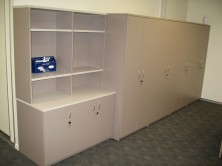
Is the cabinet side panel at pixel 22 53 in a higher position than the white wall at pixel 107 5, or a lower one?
lower

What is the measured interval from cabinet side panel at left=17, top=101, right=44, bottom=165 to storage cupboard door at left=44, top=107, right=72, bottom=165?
70 mm

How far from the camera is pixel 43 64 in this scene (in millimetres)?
2992

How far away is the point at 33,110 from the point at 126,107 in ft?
4.64

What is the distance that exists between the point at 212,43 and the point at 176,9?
122 centimetres

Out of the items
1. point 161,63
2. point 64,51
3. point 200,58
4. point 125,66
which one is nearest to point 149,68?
point 161,63

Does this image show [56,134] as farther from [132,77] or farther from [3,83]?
[132,77]

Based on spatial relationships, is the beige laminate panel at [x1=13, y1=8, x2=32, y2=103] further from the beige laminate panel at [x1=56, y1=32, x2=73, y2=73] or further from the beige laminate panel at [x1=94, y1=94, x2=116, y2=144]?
the beige laminate panel at [x1=94, y1=94, x2=116, y2=144]

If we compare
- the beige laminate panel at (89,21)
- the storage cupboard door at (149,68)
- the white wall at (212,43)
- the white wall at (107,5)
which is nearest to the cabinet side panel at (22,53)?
the white wall at (107,5)

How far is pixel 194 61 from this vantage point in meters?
5.21

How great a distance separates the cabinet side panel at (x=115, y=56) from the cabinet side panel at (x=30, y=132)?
48.4 inches

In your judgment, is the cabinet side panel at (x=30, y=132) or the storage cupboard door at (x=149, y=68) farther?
the storage cupboard door at (x=149, y=68)

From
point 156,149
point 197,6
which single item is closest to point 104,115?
point 156,149

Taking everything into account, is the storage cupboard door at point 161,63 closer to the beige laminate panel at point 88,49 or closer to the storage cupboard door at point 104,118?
the beige laminate panel at point 88,49

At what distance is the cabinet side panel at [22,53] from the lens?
258cm
